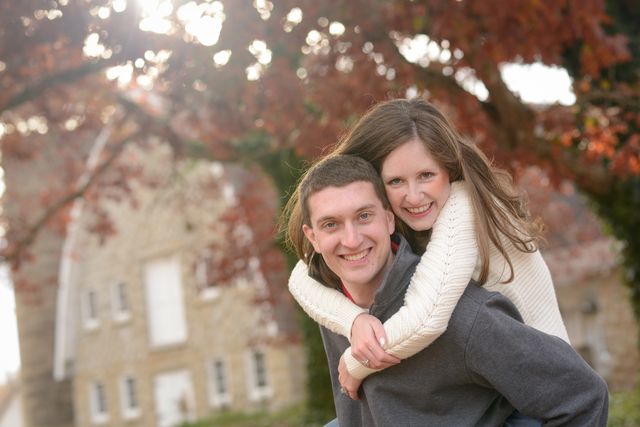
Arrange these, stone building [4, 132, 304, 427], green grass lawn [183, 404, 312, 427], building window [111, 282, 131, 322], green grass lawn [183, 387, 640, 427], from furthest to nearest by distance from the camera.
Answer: building window [111, 282, 131, 322], stone building [4, 132, 304, 427], green grass lawn [183, 404, 312, 427], green grass lawn [183, 387, 640, 427]

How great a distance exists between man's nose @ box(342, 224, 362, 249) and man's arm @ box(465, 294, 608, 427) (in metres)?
0.47

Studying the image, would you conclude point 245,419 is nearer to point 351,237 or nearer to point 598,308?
point 598,308

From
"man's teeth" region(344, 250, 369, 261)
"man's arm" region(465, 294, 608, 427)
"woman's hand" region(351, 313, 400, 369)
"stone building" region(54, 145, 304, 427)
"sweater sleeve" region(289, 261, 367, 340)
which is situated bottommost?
"man's arm" region(465, 294, 608, 427)

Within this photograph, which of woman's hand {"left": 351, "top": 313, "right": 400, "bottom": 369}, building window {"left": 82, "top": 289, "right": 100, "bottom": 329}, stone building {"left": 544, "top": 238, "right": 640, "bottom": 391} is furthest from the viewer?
building window {"left": 82, "top": 289, "right": 100, "bottom": 329}

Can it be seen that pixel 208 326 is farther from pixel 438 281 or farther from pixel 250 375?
pixel 438 281

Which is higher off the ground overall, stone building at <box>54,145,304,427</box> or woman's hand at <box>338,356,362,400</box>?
stone building at <box>54,145,304,427</box>

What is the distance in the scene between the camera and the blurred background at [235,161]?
905cm

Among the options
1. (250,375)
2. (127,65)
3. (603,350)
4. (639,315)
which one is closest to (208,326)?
(250,375)

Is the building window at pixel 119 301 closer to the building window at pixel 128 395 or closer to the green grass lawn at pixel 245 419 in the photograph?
the building window at pixel 128 395

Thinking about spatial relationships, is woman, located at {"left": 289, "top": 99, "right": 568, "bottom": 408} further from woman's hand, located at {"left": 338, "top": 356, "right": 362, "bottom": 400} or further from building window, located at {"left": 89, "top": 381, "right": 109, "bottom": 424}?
building window, located at {"left": 89, "top": 381, "right": 109, "bottom": 424}

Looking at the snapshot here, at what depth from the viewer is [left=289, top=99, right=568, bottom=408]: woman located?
141 inches

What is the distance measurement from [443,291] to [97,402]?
106 feet

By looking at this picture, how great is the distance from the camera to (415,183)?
3.81m

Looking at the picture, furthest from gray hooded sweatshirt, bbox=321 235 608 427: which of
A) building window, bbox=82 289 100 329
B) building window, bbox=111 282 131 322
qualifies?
building window, bbox=82 289 100 329
